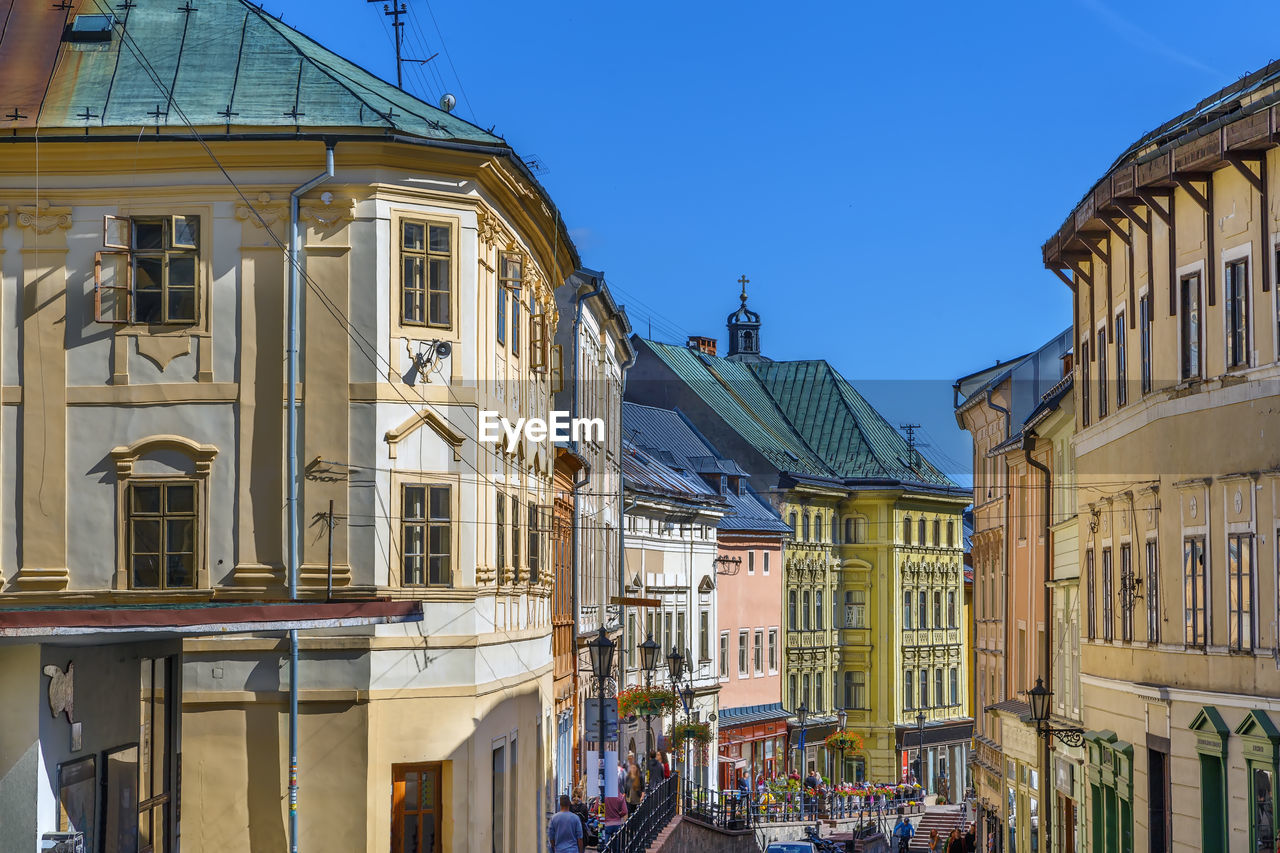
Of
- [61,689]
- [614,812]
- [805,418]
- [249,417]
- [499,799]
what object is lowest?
[614,812]

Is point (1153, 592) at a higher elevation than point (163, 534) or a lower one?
lower

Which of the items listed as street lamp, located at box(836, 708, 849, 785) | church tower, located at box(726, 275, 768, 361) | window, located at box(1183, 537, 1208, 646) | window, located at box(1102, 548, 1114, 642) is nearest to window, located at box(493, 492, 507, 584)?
window, located at box(1183, 537, 1208, 646)

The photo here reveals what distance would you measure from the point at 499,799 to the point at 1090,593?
11.9m

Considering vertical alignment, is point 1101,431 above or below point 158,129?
below

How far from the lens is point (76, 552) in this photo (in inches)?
1040

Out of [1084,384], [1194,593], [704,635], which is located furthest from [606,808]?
[704,635]

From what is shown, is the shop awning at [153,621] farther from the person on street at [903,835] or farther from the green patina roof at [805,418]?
the green patina roof at [805,418]

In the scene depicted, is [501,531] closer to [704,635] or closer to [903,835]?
[903,835]

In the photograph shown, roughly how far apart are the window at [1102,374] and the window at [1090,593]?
296 centimetres

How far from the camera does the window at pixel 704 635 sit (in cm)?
7169

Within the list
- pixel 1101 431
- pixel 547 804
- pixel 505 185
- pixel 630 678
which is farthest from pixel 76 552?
pixel 630 678

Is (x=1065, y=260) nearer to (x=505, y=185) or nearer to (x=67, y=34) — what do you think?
(x=505, y=185)

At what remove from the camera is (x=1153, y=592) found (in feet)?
92.4

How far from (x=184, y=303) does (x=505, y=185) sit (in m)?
5.04
